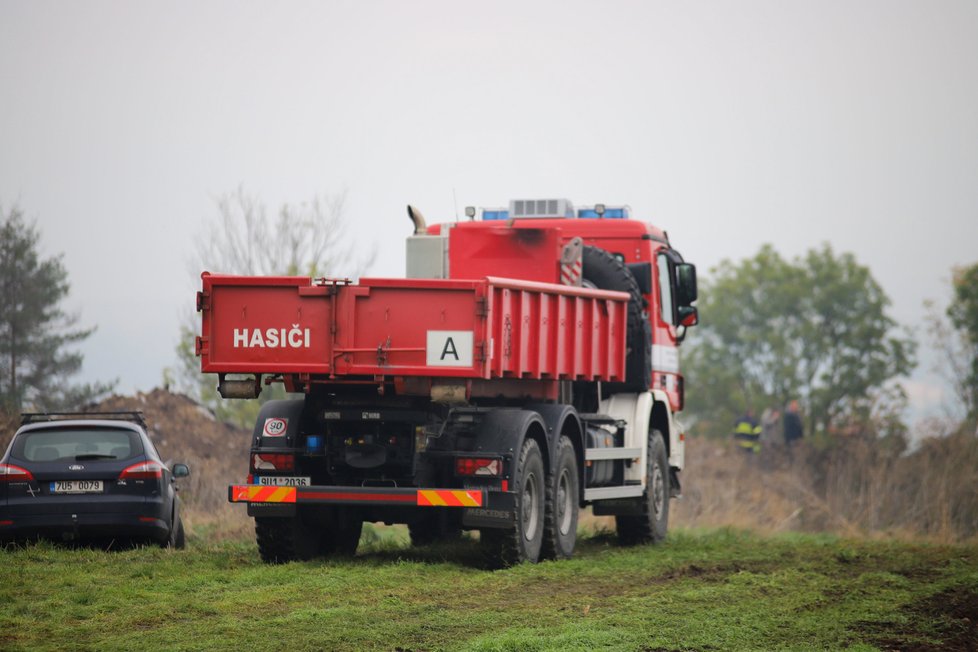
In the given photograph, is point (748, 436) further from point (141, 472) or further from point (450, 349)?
point (450, 349)

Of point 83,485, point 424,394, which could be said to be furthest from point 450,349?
point 83,485

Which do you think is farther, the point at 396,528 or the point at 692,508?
the point at 692,508

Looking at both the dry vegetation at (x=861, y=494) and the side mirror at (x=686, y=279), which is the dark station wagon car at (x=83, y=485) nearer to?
the side mirror at (x=686, y=279)

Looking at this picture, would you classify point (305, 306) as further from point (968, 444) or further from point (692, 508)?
point (968, 444)

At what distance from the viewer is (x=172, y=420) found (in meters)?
28.2

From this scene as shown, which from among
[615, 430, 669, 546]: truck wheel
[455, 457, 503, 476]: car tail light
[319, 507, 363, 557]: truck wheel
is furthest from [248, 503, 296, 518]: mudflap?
[615, 430, 669, 546]: truck wheel

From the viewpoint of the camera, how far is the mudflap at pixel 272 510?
44.0 feet

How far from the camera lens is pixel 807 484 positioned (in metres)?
28.7

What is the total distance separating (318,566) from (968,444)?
16461 mm

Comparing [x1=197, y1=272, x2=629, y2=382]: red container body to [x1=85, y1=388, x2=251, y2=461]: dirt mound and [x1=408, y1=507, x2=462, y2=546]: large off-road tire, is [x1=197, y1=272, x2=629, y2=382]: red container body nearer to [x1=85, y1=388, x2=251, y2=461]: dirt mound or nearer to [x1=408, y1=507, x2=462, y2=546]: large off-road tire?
[x1=408, y1=507, x2=462, y2=546]: large off-road tire

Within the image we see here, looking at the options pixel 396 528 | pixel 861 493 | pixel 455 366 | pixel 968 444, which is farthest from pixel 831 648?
pixel 968 444

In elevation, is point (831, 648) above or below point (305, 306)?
below

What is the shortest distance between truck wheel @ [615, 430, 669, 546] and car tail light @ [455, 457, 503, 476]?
4.80 meters

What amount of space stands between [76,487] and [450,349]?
4.24 m
